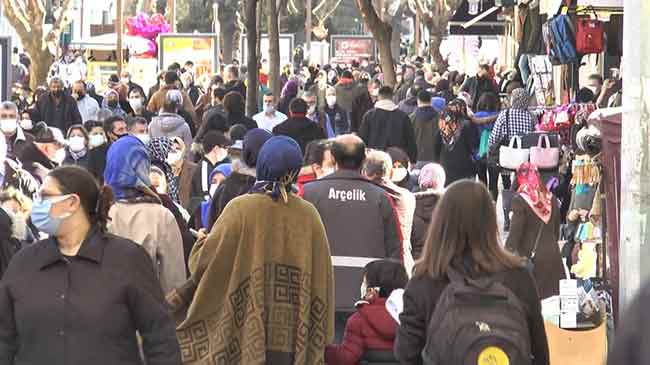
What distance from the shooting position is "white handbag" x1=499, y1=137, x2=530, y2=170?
56.4 feet

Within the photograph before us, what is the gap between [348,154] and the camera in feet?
31.0

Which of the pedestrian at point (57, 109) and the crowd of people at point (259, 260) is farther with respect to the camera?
the pedestrian at point (57, 109)

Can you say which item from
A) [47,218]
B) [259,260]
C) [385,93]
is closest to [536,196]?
[259,260]

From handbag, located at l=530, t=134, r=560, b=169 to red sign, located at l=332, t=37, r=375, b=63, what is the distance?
4354 centimetres

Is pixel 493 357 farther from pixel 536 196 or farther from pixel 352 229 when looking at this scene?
pixel 536 196

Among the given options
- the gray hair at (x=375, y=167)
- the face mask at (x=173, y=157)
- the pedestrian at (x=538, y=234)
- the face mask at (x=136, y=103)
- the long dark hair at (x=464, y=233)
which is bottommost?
the pedestrian at (x=538, y=234)

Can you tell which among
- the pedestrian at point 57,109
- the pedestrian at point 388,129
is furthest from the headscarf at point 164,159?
the pedestrian at point 57,109

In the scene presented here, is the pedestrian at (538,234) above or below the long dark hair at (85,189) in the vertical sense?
below

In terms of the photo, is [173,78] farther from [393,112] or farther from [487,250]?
[487,250]

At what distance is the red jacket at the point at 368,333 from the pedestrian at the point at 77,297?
1.63 meters

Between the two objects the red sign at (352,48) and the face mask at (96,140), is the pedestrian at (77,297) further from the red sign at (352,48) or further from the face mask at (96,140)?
the red sign at (352,48)

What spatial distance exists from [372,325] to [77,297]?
199cm

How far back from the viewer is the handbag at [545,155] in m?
16.9

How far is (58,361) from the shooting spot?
19.5 ft
